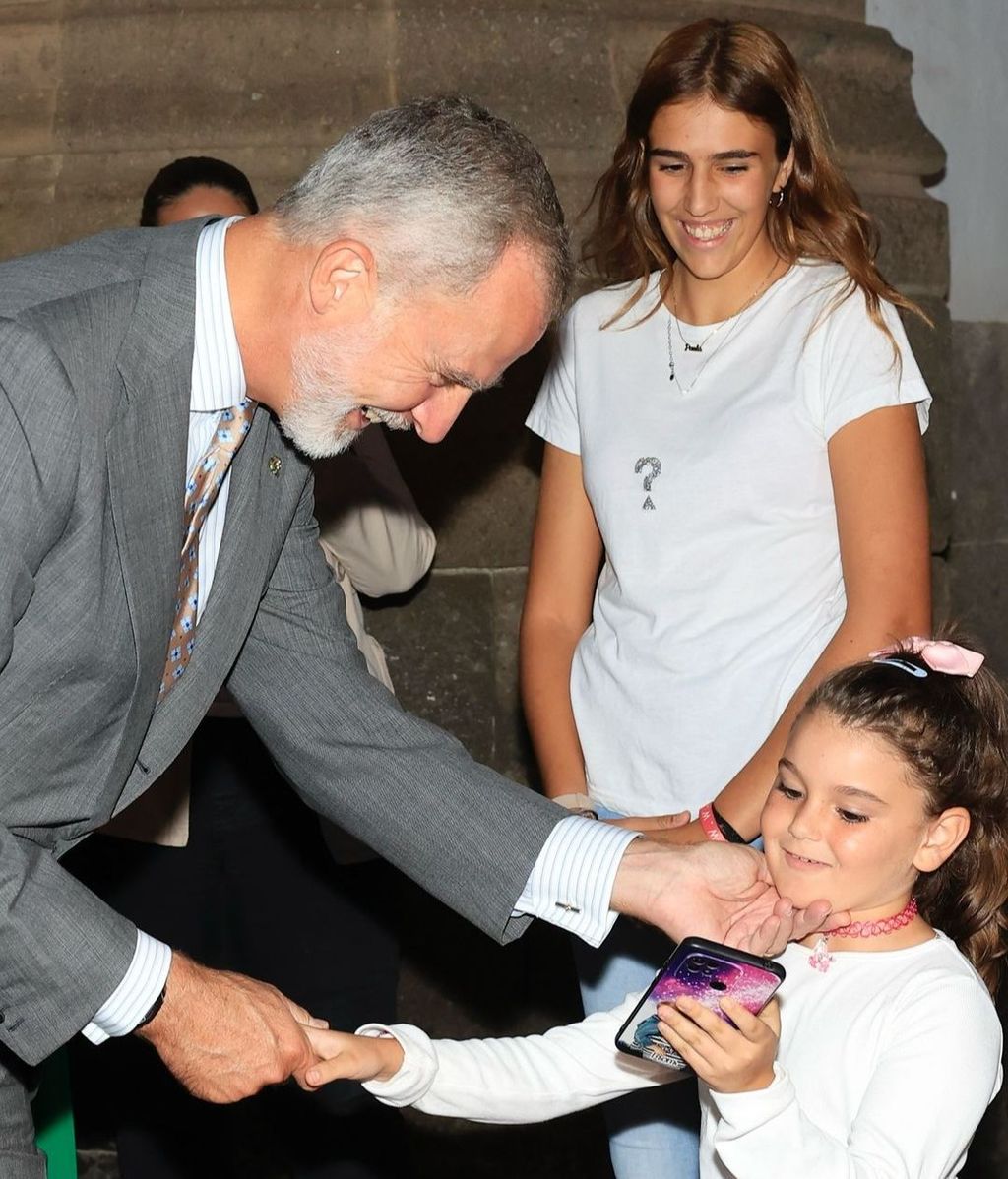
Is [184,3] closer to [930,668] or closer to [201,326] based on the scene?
[201,326]

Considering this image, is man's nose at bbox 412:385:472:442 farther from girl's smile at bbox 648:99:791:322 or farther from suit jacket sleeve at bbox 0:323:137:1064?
girl's smile at bbox 648:99:791:322

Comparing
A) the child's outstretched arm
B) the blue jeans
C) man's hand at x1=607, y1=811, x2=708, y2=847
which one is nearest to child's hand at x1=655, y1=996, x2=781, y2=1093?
the child's outstretched arm

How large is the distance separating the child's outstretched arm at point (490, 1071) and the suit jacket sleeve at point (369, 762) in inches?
7.7

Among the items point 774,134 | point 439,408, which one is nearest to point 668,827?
point 439,408

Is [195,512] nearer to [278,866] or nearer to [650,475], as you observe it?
[650,475]

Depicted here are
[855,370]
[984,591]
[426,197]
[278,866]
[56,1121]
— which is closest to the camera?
[426,197]

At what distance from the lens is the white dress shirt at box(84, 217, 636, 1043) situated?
6.96 ft

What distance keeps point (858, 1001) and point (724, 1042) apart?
1.07ft

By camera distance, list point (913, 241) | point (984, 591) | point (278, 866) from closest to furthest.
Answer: point (278, 866)
point (913, 241)
point (984, 591)

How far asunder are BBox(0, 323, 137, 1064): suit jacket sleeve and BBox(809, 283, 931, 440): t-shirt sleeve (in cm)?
128

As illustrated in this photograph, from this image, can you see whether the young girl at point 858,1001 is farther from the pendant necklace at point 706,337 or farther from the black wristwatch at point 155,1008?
the pendant necklace at point 706,337

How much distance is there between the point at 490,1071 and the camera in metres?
2.40

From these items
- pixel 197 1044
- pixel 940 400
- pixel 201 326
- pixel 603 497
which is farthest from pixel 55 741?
pixel 940 400

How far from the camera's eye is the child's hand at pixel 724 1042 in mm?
2068
